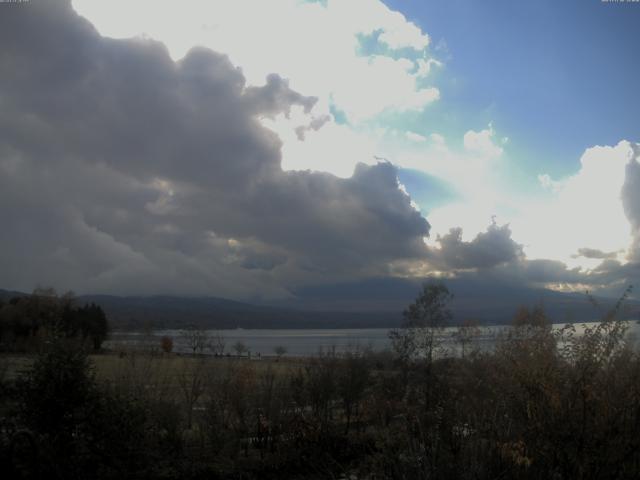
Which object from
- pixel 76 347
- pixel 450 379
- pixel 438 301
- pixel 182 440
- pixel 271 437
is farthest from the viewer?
pixel 438 301

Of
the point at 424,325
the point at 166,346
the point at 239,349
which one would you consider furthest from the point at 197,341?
the point at 424,325

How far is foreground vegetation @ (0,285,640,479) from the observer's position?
6023 mm

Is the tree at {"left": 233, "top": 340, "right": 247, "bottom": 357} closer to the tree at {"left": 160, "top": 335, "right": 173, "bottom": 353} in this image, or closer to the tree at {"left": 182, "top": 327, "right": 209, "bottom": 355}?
the tree at {"left": 182, "top": 327, "right": 209, "bottom": 355}

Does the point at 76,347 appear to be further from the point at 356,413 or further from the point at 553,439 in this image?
the point at 356,413

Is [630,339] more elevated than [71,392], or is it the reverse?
[630,339]

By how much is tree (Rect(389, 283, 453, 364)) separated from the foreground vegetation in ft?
11.3

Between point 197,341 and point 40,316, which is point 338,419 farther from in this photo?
point 40,316

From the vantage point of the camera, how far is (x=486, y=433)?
22.0 ft

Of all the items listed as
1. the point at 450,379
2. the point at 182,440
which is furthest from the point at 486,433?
the point at 450,379

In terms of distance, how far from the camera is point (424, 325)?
2561cm

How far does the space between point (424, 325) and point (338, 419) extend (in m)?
8.18

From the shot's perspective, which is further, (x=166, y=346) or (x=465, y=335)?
(x=166, y=346)

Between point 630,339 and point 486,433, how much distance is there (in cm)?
258

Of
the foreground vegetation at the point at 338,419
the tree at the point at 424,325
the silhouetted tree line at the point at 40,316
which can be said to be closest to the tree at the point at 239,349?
the tree at the point at 424,325
